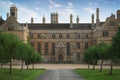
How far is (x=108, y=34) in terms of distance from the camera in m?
112

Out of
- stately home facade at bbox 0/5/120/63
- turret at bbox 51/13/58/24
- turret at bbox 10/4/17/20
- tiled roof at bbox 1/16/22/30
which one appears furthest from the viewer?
turret at bbox 51/13/58/24

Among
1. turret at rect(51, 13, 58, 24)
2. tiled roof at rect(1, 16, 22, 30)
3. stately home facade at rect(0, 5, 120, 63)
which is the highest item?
turret at rect(51, 13, 58, 24)

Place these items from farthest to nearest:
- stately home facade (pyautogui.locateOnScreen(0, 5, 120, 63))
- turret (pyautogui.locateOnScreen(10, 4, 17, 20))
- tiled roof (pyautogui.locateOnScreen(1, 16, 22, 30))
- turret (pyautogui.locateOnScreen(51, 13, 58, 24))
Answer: turret (pyautogui.locateOnScreen(51, 13, 58, 24)), turret (pyautogui.locateOnScreen(10, 4, 17, 20)), stately home facade (pyautogui.locateOnScreen(0, 5, 120, 63)), tiled roof (pyautogui.locateOnScreen(1, 16, 22, 30))

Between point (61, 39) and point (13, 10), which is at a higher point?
point (13, 10)

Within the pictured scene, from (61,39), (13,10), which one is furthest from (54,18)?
(13,10)

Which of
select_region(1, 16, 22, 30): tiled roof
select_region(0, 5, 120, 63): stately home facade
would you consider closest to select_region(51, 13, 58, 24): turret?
select_region(0, 5, 120, 63): stately home facade

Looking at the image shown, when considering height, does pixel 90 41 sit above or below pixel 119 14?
below

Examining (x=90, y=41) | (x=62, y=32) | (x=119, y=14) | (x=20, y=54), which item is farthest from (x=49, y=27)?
(x=20, y=54)

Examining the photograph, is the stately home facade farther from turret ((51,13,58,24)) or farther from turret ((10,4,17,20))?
turret ((51,13,58,24))

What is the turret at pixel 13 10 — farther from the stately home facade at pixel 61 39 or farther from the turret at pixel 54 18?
the turret at pixel 54 18

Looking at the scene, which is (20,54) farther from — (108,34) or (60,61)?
(60,61)

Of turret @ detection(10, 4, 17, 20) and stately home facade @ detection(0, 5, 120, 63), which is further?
turret @ detection(10, 4, 17, 20)

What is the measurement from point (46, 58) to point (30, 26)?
11.4m

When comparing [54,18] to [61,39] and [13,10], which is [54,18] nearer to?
[61,39]
